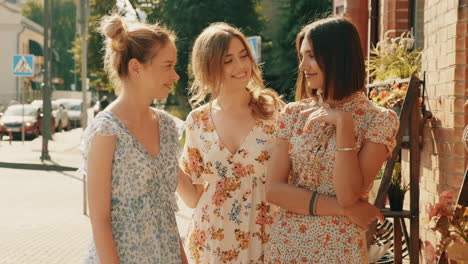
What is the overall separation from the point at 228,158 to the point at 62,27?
3790 inches

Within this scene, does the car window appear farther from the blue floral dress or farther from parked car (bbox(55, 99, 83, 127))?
the blue floral dress

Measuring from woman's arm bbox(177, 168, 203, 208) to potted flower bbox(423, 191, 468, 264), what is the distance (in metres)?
1.23

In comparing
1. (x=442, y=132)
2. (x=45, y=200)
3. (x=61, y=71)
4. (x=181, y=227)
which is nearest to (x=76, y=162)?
(x=45, y=200)

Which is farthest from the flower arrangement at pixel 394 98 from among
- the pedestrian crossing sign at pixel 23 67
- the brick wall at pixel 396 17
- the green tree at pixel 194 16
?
the green tree at pixel 194 16

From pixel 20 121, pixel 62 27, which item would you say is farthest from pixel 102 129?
pixel 62 27

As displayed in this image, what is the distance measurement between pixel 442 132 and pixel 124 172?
3.12 m

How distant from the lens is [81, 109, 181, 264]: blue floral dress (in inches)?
122

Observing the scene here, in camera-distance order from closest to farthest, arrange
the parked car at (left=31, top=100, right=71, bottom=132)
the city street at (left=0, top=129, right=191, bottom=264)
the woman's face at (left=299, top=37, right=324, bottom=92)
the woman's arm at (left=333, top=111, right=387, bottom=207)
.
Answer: the woman's arm at (left=333, top=111, right=387, bottom=207), the woman's face at (left=299, top=37, right=324, bottom=92), the city street at (left=0, top=129, right=191, bottom=264), the parked car at (left=31, top=100, right=71, bottom=132)

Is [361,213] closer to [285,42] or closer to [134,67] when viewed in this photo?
[134,67]

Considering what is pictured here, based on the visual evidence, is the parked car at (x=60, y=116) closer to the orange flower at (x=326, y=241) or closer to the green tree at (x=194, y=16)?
the green tree at (x=194, y=16)

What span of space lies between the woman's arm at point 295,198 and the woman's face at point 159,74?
506 mm

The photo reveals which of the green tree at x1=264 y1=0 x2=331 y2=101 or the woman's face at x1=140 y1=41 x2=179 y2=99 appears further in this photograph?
the green tree at x1=264 y1=0 x2=331 y2=101

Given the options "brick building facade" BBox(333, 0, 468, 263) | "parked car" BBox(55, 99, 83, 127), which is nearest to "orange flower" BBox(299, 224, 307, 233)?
Result: "brick building facade" BBox(333, 0, 468, 263)

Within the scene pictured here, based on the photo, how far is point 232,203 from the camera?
4.19m
